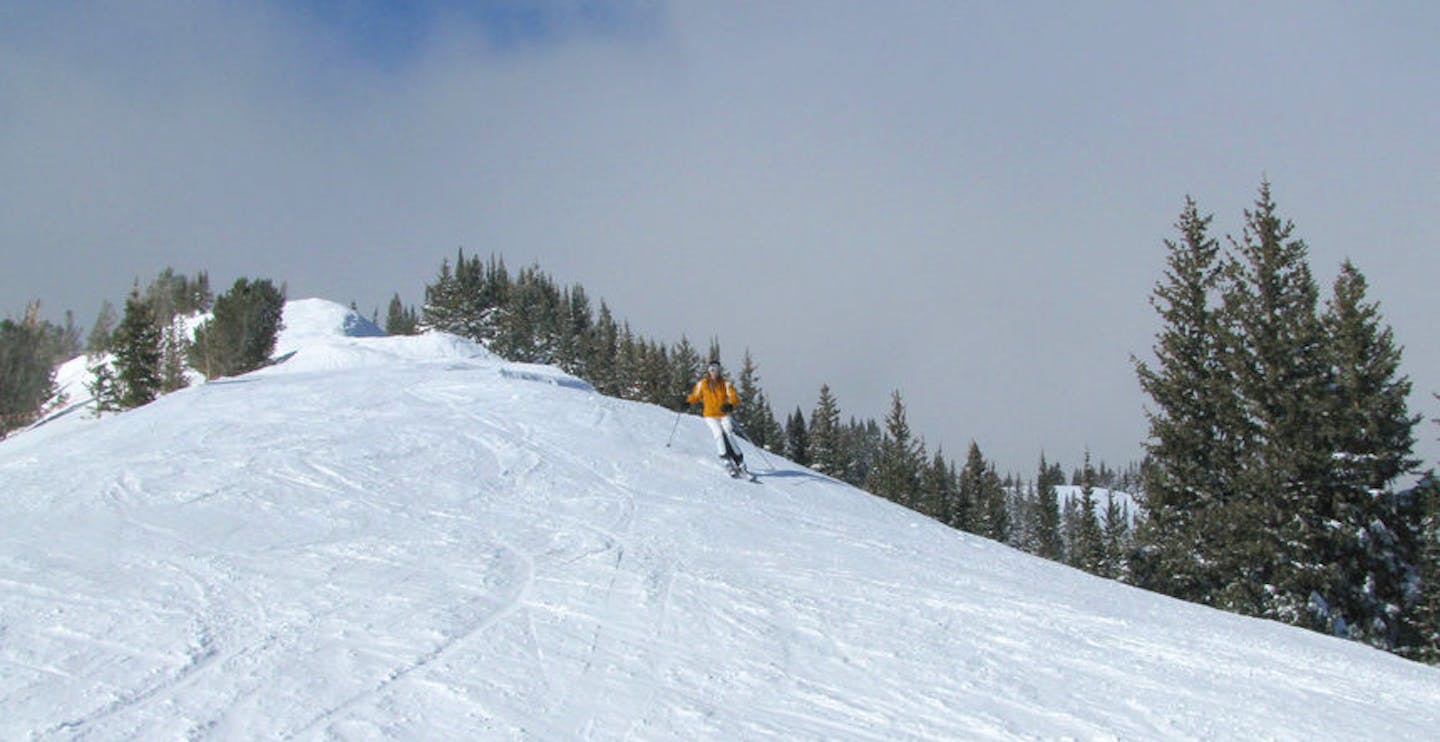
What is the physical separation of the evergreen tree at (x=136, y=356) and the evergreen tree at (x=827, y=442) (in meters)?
48.8

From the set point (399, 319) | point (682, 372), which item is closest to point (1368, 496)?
point (682, 372)

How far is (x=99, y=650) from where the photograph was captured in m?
6.27

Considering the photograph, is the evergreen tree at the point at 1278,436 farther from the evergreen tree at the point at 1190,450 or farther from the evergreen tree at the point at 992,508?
the evergreen tree at the point at 992,508

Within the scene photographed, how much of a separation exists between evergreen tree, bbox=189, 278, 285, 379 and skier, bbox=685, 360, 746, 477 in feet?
155

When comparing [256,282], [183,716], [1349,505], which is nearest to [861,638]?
[183,716]

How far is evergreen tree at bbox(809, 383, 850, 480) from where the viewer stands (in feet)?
246

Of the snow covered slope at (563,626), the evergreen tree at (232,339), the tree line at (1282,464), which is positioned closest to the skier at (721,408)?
the snow covered slope at (563,626)

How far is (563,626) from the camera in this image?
772cm

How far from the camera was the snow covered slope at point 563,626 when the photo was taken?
5777 millimetres

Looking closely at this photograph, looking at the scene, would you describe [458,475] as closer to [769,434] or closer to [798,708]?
[798,708]

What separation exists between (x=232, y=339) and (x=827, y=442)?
156 ft

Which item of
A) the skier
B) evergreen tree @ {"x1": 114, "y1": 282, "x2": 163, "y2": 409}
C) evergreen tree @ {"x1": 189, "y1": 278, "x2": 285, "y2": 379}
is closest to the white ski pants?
the skier

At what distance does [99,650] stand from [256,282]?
62382 millimetres

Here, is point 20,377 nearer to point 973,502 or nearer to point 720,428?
point 720,428
